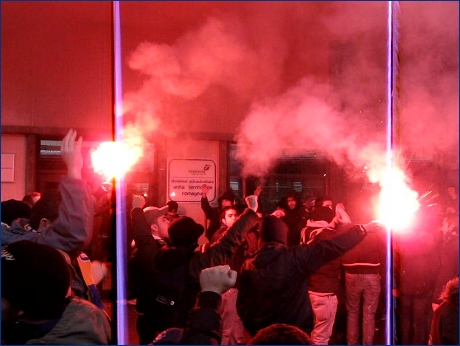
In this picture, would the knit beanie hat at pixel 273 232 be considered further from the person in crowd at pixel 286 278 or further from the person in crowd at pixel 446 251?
the person in crowd at pixel 446 251

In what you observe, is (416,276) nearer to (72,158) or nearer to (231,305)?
(231,305)

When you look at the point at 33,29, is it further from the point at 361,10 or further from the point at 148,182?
the point at 361,10

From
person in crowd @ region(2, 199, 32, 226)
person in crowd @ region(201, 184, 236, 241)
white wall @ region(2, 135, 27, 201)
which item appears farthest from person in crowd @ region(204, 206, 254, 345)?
white wall @ region(2, 135, 27, 201)

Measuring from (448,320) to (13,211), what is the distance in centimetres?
293

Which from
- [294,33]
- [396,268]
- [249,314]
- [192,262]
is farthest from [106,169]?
[396,268]

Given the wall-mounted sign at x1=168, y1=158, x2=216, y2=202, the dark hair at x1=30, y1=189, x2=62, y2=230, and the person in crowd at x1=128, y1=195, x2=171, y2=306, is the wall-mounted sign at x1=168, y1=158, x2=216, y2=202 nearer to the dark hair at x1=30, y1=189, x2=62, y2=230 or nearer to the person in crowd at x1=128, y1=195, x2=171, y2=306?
the person in crowd at x1=128, y1=195, x2=171, y2=306

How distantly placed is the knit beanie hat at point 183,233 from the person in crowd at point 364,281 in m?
1.95

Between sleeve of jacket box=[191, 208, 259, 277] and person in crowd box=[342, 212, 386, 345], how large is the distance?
171cm

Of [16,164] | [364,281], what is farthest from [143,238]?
[16,164]

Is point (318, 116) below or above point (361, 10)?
below

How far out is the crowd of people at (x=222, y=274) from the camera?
1.61 metres

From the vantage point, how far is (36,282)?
1604mm

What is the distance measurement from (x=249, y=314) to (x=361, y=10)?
303 centimetres

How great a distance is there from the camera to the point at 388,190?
3.67m
